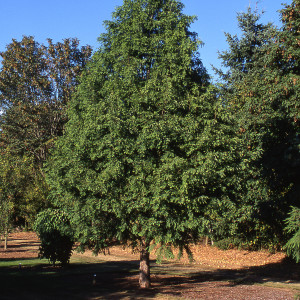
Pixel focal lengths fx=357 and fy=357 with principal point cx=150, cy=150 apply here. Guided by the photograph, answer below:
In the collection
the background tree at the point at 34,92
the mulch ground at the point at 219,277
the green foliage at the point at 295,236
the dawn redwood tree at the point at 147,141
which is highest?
the background tree at the point at 34,92

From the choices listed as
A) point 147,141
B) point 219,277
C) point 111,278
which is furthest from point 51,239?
point 147,141

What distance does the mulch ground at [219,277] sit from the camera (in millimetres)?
14758

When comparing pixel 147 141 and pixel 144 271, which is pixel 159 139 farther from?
pixel 144 271

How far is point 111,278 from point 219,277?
595 centimetres

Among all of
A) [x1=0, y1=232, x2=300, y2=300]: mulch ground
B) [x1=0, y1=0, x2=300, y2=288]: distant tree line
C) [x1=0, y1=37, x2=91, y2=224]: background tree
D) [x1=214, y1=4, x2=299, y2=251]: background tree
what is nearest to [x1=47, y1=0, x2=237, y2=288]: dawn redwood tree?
[x1=0, y1=0, x2=300, y2=288]: distant tree line

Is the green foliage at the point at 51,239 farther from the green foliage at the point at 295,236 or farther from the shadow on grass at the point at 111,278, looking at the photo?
the green foliage at the point at 295,236

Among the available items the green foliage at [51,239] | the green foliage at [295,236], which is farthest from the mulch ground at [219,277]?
the green foliage at [51,239]

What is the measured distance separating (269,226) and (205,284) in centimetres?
920

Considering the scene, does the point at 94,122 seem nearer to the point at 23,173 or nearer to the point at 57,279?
the point at 57,279

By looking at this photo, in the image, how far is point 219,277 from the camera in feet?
64.9

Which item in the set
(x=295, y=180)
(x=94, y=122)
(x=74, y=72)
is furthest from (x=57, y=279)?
(x=74, y=72)

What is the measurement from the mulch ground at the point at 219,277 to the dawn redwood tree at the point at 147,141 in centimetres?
233

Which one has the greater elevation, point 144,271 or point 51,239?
point 51,239

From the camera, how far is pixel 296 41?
17797mm
